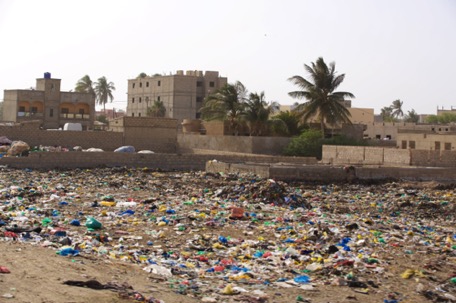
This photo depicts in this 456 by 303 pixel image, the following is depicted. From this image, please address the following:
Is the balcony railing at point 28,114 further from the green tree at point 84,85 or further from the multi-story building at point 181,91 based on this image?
the green tree at point 84,85

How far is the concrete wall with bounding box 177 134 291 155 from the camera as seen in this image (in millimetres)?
31156

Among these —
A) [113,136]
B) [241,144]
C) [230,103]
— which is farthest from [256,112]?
[113,136]

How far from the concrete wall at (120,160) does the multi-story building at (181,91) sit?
30501 millimetres

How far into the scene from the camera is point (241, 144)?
103ft

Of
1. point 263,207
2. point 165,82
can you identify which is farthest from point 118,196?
point 165,82

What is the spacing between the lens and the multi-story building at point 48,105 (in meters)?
47.8

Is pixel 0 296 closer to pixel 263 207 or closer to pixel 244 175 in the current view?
pixel 263 207

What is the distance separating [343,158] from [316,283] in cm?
1940

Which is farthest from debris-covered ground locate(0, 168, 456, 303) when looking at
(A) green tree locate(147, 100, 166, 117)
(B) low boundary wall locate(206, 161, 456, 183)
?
(A) green tree locate(147, 100, 166, 117)

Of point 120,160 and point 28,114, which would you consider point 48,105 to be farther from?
point 120,160

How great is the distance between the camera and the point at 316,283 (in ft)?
27.6

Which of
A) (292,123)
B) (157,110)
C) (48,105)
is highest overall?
(157,110)

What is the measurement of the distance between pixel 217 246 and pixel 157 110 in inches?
1780

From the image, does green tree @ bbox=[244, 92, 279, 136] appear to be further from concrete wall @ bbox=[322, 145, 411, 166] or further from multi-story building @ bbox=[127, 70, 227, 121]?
multi-story building @ bbox=[127, 70, 227, 121]
